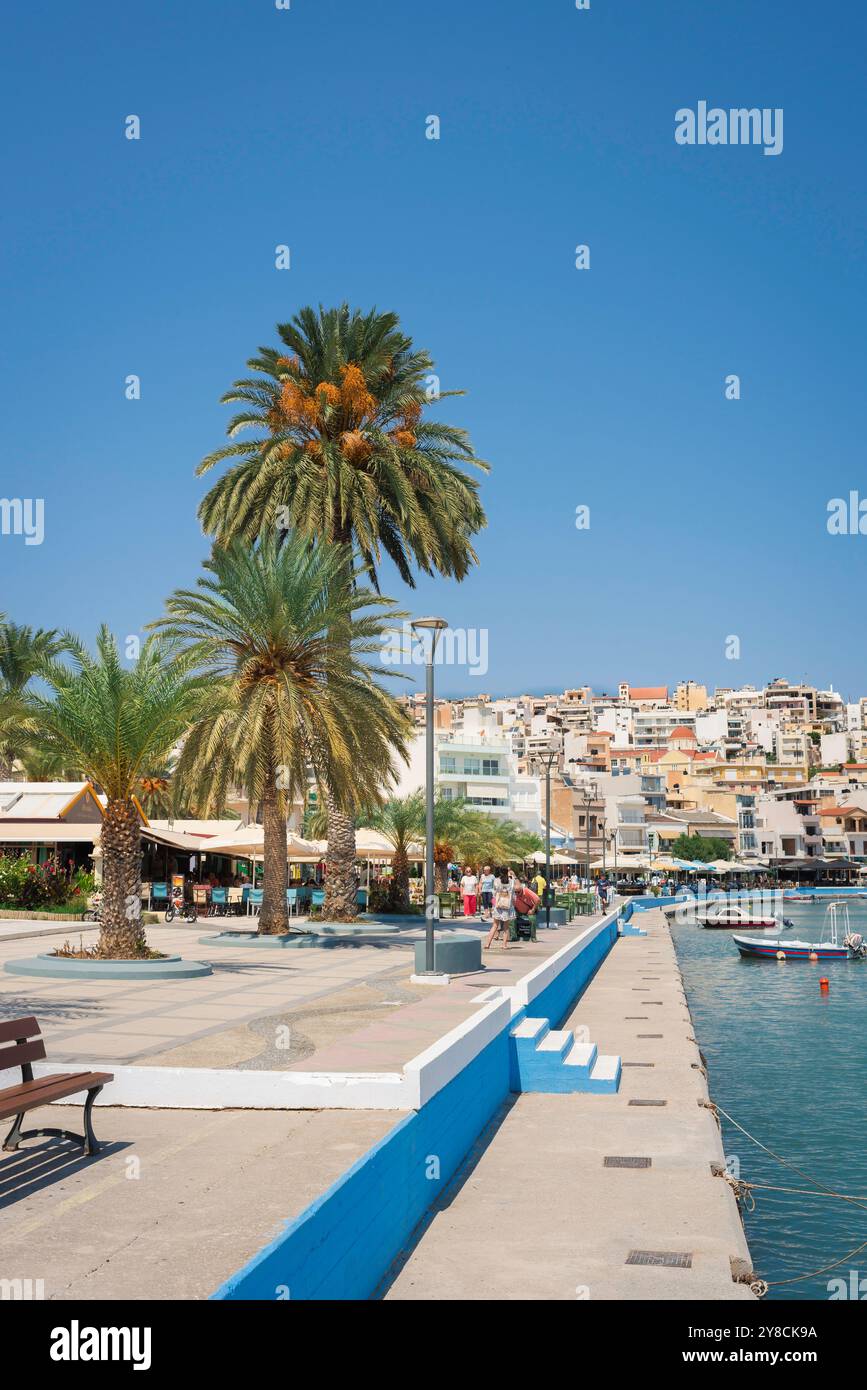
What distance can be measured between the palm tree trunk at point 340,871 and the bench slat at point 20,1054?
21010mm

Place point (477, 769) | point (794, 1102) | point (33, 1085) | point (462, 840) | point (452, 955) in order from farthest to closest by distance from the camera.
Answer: point (477, 769) → point (462, 840) → point (452, 955) → point (794, 1102) → point (33, 1085)

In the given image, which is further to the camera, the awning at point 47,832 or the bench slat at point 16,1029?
the awning at point 47,832

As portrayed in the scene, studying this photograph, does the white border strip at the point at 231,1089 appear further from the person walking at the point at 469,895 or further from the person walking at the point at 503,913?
the person walking at the point at 469,895

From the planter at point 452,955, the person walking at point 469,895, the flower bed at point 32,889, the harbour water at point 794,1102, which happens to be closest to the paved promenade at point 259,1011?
the planter at point 452,955

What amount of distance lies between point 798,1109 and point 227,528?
18454 millimetres

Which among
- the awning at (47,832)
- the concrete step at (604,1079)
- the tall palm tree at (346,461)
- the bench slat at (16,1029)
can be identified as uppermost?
the tall palm tree at (346,461)

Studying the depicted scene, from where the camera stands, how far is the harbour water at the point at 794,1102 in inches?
434

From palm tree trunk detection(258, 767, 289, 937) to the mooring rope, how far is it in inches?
447

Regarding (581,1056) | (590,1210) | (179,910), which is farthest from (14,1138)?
(179,910)

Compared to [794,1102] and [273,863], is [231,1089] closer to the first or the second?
[794,1102]

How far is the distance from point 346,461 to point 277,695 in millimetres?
7573

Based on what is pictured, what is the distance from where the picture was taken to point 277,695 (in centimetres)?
2412

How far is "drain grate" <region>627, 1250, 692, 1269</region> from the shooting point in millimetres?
7535
